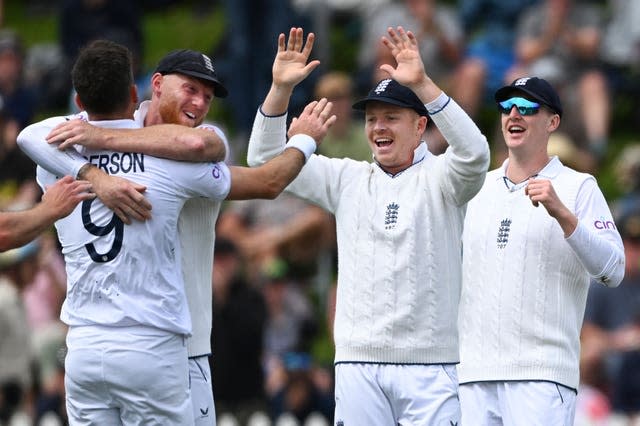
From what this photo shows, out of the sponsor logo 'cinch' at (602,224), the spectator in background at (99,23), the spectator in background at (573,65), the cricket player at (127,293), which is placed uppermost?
the spectator in background at (99,23)

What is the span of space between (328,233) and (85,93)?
6979 millimetres

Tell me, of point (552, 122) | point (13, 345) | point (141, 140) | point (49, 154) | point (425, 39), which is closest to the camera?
point (141, 140)

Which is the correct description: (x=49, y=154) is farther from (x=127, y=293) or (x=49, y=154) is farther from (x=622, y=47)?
(x=622, y=47)

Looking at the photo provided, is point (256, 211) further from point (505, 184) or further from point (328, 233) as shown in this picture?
point (505, 184)

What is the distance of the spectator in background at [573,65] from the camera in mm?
14891

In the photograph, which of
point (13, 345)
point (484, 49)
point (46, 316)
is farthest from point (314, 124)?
point (484, 49)

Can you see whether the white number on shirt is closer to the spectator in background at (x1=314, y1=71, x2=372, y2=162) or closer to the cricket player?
the cricket player

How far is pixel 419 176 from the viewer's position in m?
8.37

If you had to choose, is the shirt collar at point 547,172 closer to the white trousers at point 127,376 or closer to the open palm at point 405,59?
the open palm at point 405,59

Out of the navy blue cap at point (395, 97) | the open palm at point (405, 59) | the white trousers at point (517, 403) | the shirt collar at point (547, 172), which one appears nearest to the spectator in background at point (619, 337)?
the white trousers at point (517, 403)

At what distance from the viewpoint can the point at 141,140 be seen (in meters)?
7.52

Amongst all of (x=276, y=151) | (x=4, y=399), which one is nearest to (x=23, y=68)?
(x=4, y=399)

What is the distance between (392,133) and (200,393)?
1.68 metres

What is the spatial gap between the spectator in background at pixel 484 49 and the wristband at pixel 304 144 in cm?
694
